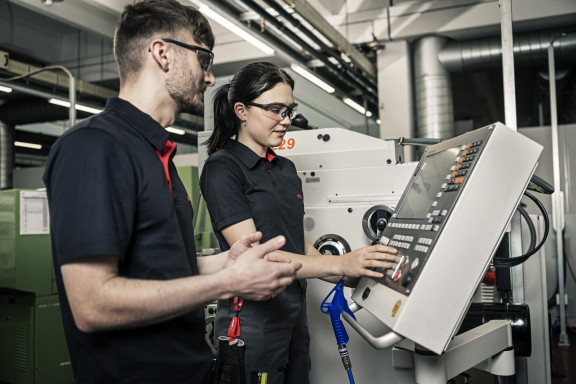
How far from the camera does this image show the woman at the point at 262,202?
1.33m

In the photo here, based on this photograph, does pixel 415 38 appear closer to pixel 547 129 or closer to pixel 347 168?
pixel 547 129

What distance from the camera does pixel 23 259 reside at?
3.11m

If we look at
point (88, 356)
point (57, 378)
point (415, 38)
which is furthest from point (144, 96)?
point (415, 38)

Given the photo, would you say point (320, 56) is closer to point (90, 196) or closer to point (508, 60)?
point (508, 60)

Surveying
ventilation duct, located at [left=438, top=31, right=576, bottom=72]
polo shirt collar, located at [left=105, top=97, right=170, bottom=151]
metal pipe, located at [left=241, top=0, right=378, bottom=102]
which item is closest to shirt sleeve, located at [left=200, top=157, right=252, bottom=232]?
polo shirt collar, located at [left=105, top=97, right=170, bottom=151]

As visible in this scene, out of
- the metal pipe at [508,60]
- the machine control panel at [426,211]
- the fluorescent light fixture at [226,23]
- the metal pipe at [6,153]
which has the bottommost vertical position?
the machine control panel at [426,211]

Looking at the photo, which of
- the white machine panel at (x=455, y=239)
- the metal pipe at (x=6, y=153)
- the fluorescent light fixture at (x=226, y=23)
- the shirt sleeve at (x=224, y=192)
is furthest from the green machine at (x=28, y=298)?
the metal pipe at (x=6, y=153)

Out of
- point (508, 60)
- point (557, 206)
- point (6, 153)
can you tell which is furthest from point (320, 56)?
point (6, 153)

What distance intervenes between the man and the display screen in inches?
13.8

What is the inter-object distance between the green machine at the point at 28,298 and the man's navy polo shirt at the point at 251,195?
7.46 ft

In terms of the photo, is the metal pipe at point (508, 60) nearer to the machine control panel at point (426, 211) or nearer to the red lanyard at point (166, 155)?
the machine control panel at point (426, 211)

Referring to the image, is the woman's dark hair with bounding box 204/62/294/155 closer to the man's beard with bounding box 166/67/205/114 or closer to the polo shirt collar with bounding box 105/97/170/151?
the man's beard with bounding box 166/67/205/114

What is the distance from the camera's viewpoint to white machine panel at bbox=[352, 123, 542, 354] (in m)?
0.82

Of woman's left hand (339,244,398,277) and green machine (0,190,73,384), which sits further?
green machine (0,190,73,384)
